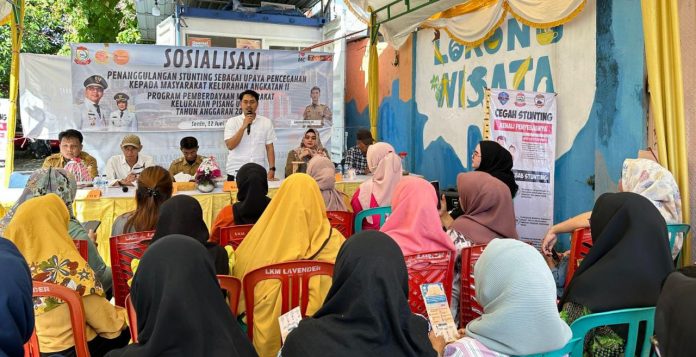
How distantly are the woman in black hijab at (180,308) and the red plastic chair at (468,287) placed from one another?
1415 mm

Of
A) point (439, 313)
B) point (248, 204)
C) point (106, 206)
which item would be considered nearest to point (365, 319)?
point (439, 313)

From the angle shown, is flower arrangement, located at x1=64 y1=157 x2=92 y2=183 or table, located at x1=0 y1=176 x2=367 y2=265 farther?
flower arrangement, located at x1=64 y1=157 x2=92 y2=183

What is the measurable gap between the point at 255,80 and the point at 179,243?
6217mm

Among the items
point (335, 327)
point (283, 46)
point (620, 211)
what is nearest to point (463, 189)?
point (620, 211)

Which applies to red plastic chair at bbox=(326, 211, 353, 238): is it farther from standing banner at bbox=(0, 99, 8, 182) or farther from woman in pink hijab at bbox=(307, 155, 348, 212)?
standing banner at bbox=(0, 99, 8, 182)

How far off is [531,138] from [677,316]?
11.5 ft

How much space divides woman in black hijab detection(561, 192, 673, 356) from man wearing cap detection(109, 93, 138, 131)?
6348 millimetres

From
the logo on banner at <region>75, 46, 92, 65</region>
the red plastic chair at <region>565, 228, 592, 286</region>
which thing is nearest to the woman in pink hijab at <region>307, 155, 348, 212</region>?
the red plastic chair at <region>565, 228, 592, 286</region>

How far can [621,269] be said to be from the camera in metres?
2.06

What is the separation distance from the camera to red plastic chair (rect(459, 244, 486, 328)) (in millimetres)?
2703

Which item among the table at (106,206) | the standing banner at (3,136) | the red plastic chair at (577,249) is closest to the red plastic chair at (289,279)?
the red plastic chair at (577,249)

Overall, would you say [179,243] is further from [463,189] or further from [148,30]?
[148,30]

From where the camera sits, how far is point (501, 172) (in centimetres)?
443

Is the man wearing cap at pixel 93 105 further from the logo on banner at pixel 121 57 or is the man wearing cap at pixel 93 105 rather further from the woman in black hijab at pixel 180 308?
the woman in black hijab at pixel 180 308
